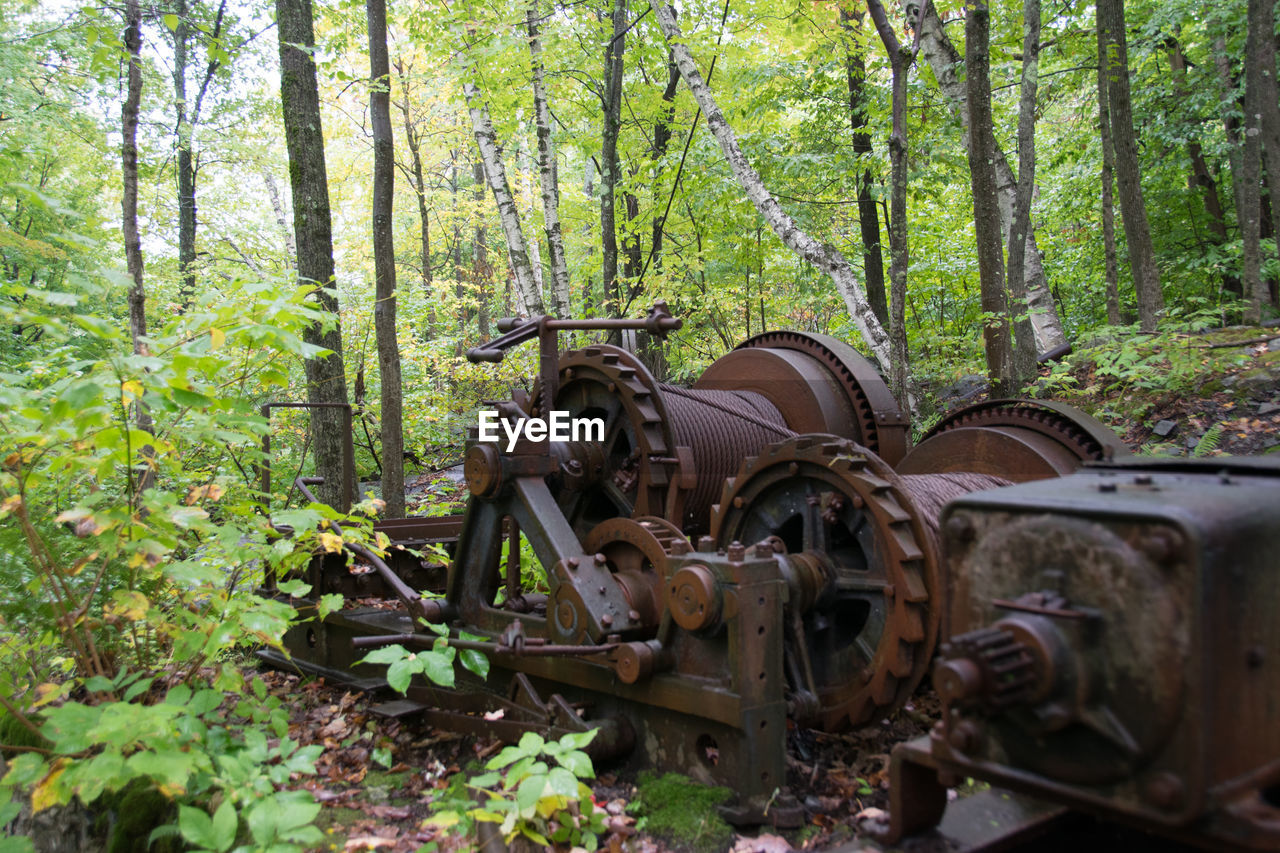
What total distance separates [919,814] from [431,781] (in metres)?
2.77

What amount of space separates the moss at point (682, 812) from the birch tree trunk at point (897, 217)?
4.87m

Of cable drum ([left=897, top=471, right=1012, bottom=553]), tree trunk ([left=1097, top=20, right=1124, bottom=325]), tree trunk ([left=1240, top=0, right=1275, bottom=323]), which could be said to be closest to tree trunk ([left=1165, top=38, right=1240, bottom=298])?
tree trunk ([left=1240, top=0, right=1275, bottom=323])

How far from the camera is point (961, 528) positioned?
2.13 meters

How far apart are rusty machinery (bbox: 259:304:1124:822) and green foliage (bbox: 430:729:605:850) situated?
555 millimetres

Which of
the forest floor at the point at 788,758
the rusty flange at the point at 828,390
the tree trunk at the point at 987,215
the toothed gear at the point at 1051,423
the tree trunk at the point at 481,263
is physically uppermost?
the tree trunk at the point at 481,263

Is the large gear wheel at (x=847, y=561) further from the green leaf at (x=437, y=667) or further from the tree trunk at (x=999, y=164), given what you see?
the tree trunk at (x=999, y=164)

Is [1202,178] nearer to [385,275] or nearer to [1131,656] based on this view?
[385,275]

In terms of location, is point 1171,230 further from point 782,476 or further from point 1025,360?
point 782,476

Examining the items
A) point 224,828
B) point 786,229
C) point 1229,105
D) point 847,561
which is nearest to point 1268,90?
point 1229,105

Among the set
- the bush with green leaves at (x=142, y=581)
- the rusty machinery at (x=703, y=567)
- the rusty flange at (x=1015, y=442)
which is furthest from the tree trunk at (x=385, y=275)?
the rusty flange at (x=1015, y=442)

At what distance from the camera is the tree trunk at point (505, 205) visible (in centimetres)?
1188

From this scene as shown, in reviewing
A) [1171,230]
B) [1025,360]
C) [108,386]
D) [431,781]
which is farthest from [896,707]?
[1171,230]

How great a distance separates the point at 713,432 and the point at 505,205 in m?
7.62

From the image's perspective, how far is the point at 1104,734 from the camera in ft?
5.79
